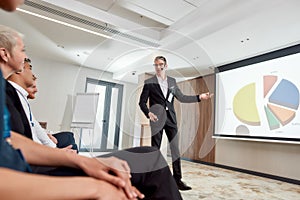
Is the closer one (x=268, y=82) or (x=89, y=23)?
(x=89, y=23)

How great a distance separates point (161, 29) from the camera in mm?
3221

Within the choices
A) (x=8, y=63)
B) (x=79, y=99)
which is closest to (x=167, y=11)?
(x=8, y=63)

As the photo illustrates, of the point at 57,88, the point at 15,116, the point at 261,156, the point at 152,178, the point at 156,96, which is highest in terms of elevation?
the point at 57,88

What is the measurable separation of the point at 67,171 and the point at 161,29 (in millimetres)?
2961

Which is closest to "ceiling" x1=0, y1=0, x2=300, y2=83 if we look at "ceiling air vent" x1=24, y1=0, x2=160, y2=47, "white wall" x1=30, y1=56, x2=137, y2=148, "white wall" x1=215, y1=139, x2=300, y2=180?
"ceiling air vent" x1=24, y1=0, x2=160, y2=47

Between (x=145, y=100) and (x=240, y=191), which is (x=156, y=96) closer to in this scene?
(x=145, y=100)

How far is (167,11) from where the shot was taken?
2.59 meters

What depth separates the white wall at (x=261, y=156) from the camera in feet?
9.42

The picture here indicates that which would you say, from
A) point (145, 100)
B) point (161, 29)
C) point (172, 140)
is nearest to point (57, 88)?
point (161, 29)

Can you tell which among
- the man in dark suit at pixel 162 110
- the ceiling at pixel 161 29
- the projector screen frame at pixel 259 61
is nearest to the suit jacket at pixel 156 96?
the man in dark suit at pixel 162 110

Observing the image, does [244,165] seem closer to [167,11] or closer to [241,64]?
[241,64]

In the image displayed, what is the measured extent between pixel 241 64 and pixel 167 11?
1.83 meters

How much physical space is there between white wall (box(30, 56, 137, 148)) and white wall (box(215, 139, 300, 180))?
3.10 metres

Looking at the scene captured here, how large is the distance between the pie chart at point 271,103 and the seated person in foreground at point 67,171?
2.80 metres
